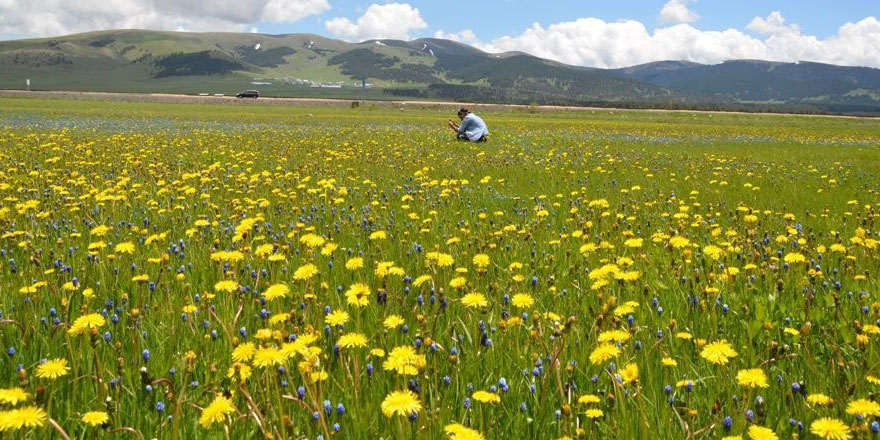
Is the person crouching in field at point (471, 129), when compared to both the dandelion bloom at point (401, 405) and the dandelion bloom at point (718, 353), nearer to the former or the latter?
the dandelion bloom at point (718, 353)

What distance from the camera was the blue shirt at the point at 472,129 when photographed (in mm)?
20734

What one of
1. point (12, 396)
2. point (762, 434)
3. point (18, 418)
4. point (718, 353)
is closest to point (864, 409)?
point (762, 434)

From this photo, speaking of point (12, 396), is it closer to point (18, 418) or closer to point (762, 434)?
point (18, 418)

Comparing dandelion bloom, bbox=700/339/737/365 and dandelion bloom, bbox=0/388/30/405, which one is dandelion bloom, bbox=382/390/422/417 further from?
dandelion bloom, bbox=700/339/737/365

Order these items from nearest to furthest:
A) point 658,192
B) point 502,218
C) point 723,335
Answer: point 723,335 < point 502,218 < point 658,192

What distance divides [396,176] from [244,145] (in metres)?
7.91

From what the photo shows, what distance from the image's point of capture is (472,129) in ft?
68.8

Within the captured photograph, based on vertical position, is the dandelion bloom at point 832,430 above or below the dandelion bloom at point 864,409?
Answer: below

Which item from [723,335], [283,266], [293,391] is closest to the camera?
[293,391]

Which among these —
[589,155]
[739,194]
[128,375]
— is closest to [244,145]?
[589,155]

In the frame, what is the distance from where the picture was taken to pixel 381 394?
8.71 feet

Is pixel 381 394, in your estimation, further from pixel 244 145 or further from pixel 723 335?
pixel 244 145

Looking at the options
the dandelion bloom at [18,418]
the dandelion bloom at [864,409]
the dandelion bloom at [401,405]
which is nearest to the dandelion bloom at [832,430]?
the dandelion bloom at [864,409]

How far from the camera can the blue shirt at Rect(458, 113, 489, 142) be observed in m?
20.7
